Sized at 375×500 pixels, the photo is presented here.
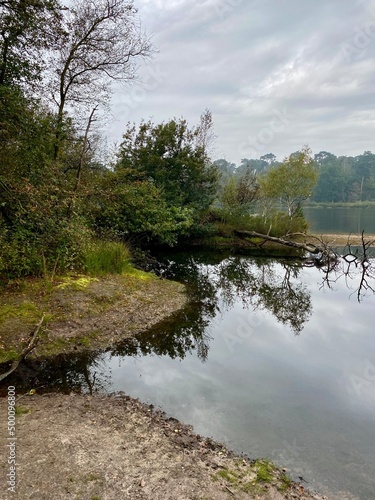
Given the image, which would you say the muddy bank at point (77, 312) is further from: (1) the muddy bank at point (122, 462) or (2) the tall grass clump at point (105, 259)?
(1) the muddy bank at point (122, 462)

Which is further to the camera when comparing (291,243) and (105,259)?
(291,243)

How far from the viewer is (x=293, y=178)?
29875 mm

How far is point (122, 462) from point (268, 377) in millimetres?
3290

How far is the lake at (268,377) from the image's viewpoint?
423cm

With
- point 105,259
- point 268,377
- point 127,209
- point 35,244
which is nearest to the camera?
point 268,377

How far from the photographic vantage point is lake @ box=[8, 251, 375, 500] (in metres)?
4.23

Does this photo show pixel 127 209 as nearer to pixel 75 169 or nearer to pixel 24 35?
pixel 75 169

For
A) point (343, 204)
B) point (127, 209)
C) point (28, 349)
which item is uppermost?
point (343, 204)

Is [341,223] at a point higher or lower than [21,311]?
higher

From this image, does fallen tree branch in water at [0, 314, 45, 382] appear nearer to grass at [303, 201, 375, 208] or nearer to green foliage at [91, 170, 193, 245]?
green foliage at [91, 170, 193, 245]

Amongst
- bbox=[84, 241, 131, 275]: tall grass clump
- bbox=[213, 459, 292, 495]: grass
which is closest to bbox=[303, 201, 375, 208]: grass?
bbox=[84, 241, 131, 275]: tall grass clump

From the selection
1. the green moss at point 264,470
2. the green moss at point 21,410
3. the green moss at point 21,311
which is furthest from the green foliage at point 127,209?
the green moss at point 264,470

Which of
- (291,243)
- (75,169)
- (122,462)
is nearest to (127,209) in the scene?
(75,169)

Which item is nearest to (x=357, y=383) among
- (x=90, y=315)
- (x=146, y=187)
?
(x=90, y=315)
